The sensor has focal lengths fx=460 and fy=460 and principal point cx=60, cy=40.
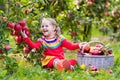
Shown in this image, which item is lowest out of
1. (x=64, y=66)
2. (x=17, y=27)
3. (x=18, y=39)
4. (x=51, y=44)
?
(x=64, y=66)

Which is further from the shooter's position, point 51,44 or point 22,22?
point 51,44

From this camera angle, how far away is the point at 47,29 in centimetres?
629

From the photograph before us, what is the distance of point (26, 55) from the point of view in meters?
6.38

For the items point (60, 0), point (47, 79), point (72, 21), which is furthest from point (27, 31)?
point (72, 21)

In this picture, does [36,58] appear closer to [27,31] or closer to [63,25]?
[27,31]

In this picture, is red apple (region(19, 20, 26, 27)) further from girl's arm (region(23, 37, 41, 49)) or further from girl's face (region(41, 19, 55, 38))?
girl's face (region(41, 19, 55, 38))

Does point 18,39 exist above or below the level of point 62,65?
above

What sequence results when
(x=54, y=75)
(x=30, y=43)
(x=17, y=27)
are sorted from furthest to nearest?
(x=30, y=43) < (x=17, y=27) < (x=54, y=75)

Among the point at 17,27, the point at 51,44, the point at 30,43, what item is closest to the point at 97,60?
the point at 51,44

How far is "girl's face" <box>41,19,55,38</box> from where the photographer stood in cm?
629

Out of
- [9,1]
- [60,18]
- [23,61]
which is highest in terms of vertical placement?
[9,1]

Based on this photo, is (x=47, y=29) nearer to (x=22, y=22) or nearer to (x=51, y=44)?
(x=51, y=44)

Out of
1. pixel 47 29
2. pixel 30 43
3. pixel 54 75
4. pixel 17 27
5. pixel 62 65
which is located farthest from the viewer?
pixel 47 29

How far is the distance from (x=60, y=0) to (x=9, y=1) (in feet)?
6.73
